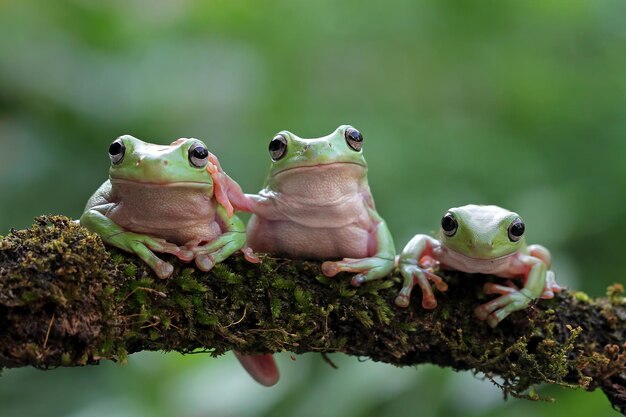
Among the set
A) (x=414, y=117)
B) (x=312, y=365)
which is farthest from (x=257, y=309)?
(x=414, y=117)

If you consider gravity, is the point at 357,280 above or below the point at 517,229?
below

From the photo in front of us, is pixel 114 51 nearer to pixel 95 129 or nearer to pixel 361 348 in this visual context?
pixel 95 129

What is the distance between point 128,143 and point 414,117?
14.2ft

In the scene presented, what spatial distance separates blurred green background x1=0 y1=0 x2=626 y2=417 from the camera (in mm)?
4773

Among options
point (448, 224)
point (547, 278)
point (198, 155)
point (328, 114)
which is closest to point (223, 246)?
point (198, 155)

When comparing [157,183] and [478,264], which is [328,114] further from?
[157,183]

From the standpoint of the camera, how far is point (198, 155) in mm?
2854

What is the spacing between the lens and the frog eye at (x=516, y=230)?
313cm

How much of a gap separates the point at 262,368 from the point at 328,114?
11.5 ft

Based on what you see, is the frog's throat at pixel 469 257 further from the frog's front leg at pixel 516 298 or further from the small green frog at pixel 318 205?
the small green frog at pixel 318 205

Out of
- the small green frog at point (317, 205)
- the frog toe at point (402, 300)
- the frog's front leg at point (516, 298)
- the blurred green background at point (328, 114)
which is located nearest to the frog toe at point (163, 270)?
the small green frog at point (317, 205)

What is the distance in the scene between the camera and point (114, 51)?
646 cm

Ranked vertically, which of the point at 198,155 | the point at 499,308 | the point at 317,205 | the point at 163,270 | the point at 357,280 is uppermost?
the point at 198,155

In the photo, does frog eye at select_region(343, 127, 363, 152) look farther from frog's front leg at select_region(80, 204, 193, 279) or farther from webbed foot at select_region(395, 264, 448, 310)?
frog's front leg at select_region(80, 204, 193, 279)
